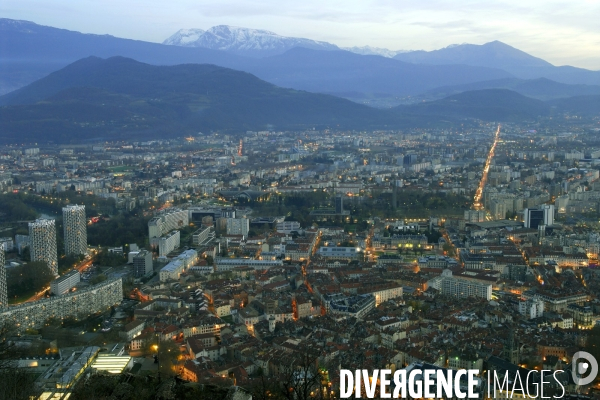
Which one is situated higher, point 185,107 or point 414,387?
point 185,107

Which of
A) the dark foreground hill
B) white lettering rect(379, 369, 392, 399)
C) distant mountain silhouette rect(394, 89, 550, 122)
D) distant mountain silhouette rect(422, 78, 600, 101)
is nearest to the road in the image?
white lettering rect(379, 369, 392, 399)

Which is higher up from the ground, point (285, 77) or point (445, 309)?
point (285, 77)

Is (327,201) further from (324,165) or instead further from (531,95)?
(531,95)

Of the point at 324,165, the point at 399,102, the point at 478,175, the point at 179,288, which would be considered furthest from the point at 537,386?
the point at 399,102

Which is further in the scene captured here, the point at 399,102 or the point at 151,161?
the point at 399,102

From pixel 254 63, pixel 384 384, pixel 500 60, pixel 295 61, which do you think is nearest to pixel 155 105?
pixel 254 63

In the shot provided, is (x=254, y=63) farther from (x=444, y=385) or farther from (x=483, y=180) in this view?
(x=444, y=385)

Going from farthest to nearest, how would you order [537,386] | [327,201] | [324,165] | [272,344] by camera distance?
[324,165] → [327,201] → [272,344] → [537,386]
